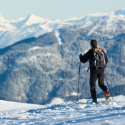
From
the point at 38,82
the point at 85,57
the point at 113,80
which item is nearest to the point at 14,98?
the point at 38,82

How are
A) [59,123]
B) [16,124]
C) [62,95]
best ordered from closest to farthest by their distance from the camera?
[59,123]
[16,124]
[62,95]

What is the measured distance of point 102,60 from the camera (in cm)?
927

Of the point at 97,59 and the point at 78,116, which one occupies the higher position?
the point at 97,59

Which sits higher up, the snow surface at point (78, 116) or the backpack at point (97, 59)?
the backpack at point (97, 59)

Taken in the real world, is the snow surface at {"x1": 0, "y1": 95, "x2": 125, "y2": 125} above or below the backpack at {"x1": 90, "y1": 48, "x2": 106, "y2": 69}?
below

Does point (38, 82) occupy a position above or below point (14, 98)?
above

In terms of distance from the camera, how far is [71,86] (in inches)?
7318

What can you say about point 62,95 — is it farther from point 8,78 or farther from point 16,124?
point 16,124

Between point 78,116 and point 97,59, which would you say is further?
point 97,59

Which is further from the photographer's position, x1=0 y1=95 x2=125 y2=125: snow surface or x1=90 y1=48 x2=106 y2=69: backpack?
x1=90 y1=48 x2=106 y2=69: backpack

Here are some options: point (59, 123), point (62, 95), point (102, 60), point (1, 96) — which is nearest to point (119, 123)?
point (59, 123)

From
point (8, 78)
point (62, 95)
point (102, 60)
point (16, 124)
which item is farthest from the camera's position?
point (8, 78)

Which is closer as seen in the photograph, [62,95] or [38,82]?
[62,95]

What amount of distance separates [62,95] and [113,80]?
50.2m
